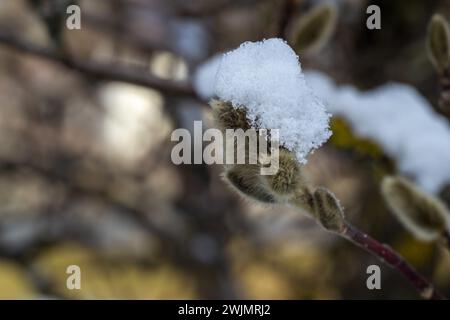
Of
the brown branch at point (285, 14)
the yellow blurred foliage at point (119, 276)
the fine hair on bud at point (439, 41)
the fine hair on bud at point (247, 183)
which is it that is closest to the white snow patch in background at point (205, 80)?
the brown branch at point (285, 14)

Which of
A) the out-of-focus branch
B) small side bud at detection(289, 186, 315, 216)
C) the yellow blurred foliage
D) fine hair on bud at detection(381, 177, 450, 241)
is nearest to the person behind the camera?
small side bud at detection(289, 186, 315, 216)

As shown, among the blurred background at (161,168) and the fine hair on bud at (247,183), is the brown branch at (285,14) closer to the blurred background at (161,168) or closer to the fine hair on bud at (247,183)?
the blurred background at (161,168)

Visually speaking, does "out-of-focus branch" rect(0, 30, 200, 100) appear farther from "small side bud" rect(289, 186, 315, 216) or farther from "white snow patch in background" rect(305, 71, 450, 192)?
"small side bud" rect(289, 186, 315, 216)

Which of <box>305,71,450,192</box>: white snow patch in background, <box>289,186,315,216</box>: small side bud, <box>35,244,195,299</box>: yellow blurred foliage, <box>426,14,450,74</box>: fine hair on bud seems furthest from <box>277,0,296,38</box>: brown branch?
<box>35,244,195,299</box>: yellow blurred foliage

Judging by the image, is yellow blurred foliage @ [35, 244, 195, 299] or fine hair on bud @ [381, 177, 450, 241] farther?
yellow blurred foliage @ [35, 244, 195, 299]

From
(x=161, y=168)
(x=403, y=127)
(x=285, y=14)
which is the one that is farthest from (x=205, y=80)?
(x=161, y=168)
